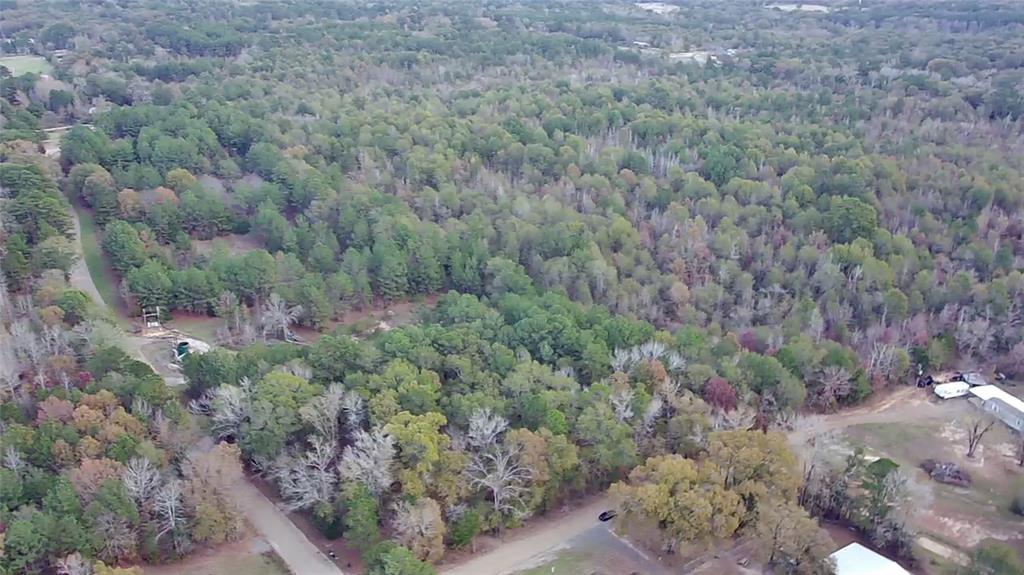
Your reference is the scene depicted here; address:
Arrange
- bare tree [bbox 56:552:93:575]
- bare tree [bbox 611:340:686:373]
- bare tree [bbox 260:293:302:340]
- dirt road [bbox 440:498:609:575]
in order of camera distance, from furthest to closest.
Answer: bare tree [bbox 260:293:302:340] < bare tree [bbox 611:340:686:373] < dirt road [bbox 440:498:609:575] < bare tree [bbox 56:552:93:575]

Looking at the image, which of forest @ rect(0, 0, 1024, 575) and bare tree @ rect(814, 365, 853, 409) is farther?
bare tree @ rect(814, 365, 853, 409)

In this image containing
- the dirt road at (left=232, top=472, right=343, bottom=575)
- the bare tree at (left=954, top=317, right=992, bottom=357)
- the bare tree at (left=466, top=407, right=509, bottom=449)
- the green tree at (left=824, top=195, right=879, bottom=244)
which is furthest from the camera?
the green tree at (left=824, top=195, right=879, bottom=244)

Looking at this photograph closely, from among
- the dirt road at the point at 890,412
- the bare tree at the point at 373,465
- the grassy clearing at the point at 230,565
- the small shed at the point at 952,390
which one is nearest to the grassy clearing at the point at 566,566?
the bare tree at the point at 373,465

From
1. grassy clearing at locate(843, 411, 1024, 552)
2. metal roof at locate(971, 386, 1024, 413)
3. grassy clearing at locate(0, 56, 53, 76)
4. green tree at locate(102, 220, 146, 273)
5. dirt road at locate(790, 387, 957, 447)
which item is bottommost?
grassy clearing at locate(843, 411, 1024, 552)

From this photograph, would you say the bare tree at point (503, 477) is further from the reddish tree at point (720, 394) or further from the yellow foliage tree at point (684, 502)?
the reddish tree at point (720, 394)

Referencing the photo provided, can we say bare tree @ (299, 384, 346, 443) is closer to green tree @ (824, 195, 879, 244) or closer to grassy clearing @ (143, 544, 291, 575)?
grassy clearing @ (143, 544, 291, 575)

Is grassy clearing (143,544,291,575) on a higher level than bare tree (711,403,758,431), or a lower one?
lower

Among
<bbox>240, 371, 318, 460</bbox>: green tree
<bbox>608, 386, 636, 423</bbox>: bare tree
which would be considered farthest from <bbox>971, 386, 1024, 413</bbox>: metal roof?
<bbox>240, 371, 318, 460</bbox>: green tree

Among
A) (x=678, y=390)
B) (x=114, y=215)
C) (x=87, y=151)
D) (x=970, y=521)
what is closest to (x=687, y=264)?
(x=678, y=390)
